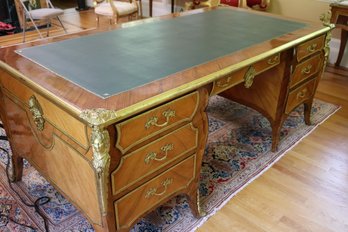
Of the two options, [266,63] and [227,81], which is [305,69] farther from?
[227,81]

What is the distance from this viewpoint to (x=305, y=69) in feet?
6.66

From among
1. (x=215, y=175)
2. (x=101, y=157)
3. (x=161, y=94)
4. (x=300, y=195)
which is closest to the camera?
(x=101, y=157)

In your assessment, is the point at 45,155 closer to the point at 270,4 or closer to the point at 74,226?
the point at 74,226

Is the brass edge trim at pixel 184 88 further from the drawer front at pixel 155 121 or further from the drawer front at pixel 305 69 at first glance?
the drawer front at pixel 305 69

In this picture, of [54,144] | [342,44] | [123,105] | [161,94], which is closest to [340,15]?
[342,44]

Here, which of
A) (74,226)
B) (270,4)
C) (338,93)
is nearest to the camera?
(74,226)

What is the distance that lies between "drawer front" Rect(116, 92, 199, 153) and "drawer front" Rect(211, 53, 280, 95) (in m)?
0.19

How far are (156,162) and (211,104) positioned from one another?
1565mm

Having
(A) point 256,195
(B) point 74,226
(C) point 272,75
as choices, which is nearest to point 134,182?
(B) point 74,226

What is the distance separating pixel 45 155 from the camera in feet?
4.58

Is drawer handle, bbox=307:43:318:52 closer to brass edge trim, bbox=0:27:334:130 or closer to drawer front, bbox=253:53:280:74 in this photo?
drawer front, bbox=253:53:280:74

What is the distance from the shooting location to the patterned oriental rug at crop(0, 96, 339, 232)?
159 centimetres

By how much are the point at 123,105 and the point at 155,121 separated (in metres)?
0.17

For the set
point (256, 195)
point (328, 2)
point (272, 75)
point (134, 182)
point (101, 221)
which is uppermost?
point (328, 2)
